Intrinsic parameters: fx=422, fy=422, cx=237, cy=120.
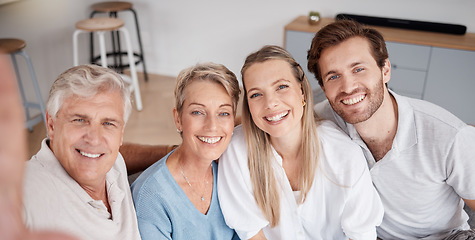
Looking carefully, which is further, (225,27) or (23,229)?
(225,27)

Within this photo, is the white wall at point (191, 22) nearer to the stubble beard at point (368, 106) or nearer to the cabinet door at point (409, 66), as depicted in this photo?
the cabinet door at point (409, 66)

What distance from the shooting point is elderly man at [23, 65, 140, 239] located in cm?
127

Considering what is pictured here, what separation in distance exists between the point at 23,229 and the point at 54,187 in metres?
1.05

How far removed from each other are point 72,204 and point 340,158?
1.01 m

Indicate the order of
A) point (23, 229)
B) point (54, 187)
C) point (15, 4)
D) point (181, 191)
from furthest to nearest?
point (15, 4) < point (181, 191) < point (54, 187) < point (23, 229)

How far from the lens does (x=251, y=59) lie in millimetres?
1705

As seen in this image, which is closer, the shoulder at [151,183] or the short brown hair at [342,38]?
the shoulder at [151,183]

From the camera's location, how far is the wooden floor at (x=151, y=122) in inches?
155

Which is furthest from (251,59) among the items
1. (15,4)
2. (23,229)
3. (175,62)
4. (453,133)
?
(175,62)

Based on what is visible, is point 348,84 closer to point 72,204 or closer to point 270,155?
point 270,155

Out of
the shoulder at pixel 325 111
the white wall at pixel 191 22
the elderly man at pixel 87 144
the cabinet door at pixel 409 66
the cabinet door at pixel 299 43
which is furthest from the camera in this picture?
the cabinet door at pixel 299 43

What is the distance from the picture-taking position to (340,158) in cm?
169

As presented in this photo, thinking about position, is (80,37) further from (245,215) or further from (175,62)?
(245,215)

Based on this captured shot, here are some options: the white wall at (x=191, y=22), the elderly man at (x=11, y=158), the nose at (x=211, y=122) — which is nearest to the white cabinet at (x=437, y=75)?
the white wall at (x=191, y=22)
